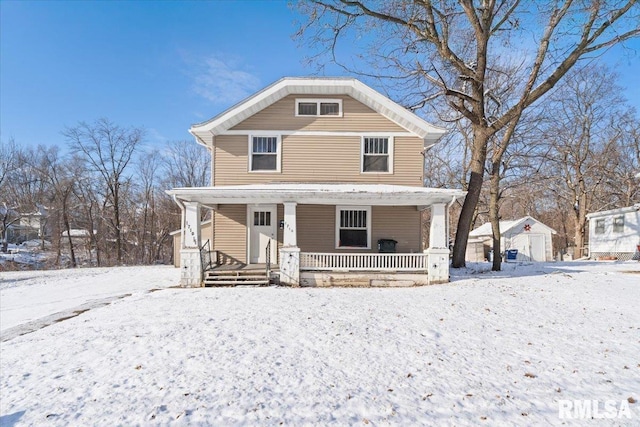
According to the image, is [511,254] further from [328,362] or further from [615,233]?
[328,362]

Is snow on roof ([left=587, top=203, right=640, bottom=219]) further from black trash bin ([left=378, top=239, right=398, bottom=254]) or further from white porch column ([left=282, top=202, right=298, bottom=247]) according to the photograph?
white porch column ([left=282, top=202, right=298, bottom=247])

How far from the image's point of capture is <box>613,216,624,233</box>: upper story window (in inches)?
851

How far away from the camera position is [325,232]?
11602 millimetres

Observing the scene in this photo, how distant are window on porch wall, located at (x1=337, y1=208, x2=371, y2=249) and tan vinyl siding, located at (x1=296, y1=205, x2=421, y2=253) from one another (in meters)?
0.19

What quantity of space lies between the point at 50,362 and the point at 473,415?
5449mm

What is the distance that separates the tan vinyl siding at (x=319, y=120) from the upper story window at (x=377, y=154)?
40 centimetres

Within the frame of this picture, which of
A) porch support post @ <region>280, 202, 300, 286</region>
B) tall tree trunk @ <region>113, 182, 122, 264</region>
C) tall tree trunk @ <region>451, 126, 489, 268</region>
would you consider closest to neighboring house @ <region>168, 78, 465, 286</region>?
porch support post @ <region>280, 202, 300, 286</region>

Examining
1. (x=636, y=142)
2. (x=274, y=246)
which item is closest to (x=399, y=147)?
(x=274, y=246)

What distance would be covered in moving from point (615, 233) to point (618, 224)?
645 millimetres

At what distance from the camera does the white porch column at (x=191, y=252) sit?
9555 millimetres

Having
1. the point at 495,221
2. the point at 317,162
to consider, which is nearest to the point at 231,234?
the point at 317,162

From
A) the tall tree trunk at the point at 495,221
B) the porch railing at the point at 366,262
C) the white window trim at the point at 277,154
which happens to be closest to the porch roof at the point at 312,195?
the porch railing at the point at 366,262

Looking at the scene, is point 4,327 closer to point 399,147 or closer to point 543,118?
point 399,147

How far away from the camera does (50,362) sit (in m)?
4.46
